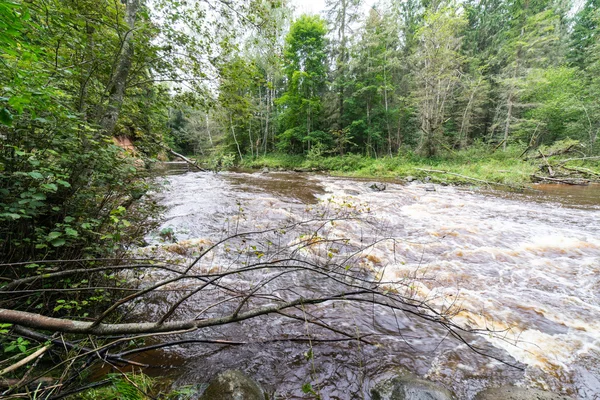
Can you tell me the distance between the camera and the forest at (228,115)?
5.66 ft

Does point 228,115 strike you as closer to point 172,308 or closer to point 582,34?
point 172,308

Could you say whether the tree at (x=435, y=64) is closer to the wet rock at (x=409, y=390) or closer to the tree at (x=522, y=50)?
the tree at (x=522, y=50)

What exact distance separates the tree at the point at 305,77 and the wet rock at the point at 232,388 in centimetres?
2162

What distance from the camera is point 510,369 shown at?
81.6 inches

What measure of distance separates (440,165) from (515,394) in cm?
1830

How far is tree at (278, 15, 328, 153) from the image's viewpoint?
20.6m

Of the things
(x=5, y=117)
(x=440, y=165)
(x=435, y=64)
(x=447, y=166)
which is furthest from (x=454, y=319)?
(x=435, y=64)

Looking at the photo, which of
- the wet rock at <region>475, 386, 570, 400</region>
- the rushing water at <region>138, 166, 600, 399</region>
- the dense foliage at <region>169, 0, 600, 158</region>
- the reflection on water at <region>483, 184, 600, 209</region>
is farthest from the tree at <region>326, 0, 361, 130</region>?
the wet rock at <region>475, 386, 570, 400</region>

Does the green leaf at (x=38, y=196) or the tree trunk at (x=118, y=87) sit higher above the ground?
the tree trunk at (x=118, y=87)

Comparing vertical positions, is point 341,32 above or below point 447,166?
above

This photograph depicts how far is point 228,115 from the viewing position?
462cm

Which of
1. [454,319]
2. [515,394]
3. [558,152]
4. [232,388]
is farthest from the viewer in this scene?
[558,152]

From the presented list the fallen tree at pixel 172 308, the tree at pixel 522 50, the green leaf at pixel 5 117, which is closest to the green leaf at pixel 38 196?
the fallen tree at pixel 172 308

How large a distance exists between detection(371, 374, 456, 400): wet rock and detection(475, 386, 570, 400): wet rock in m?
0.30
